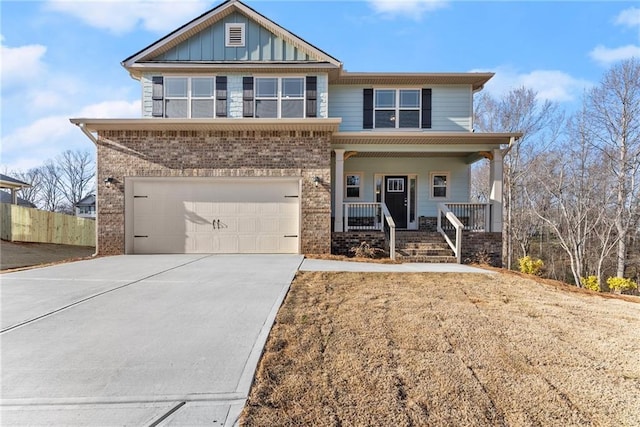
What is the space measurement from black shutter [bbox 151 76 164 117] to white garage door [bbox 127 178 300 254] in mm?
2942

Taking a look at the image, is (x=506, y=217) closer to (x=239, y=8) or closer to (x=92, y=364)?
(x=239, y=8)

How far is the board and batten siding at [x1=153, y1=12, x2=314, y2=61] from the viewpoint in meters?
12.4

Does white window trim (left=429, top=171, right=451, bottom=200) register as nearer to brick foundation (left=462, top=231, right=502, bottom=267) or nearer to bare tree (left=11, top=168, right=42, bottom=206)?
brick foundation (left=462, top=231, right=502, bottom=267)

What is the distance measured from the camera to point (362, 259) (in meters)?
9.93

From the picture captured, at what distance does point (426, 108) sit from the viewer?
13047 mm

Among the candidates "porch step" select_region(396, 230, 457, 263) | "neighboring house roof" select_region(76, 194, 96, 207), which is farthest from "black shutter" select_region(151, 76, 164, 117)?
"neighboring house roof" select_region(76, 194, 96, 207)

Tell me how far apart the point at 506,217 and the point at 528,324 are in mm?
19835

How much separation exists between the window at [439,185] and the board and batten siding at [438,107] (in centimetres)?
169

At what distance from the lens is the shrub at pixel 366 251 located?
34.3 ft

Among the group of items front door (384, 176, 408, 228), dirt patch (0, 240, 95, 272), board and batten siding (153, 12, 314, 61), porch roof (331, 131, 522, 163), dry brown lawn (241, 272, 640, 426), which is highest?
board and batten siding (153, 12, 314, 61)

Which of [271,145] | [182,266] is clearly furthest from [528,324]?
[271,145]

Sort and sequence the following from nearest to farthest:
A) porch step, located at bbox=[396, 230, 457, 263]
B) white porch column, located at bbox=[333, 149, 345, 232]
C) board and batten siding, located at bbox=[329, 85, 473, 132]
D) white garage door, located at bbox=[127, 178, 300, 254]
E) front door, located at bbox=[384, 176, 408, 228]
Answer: porch step, located at bbox=[396, 230, 457, 263]
white garage door, located at bbox=[127, 178, 300, 254]
white porch column, located at bbox=[333, 149, 345, 232]
board and batten siding, located at bbox=[329, 85, 473, 132]
front door, located at bbox=[384, 176, 408, 228]

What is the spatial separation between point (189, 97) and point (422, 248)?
941cm

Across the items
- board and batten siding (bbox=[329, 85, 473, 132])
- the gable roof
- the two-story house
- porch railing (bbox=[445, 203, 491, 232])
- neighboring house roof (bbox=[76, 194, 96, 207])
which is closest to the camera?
the two-story house
